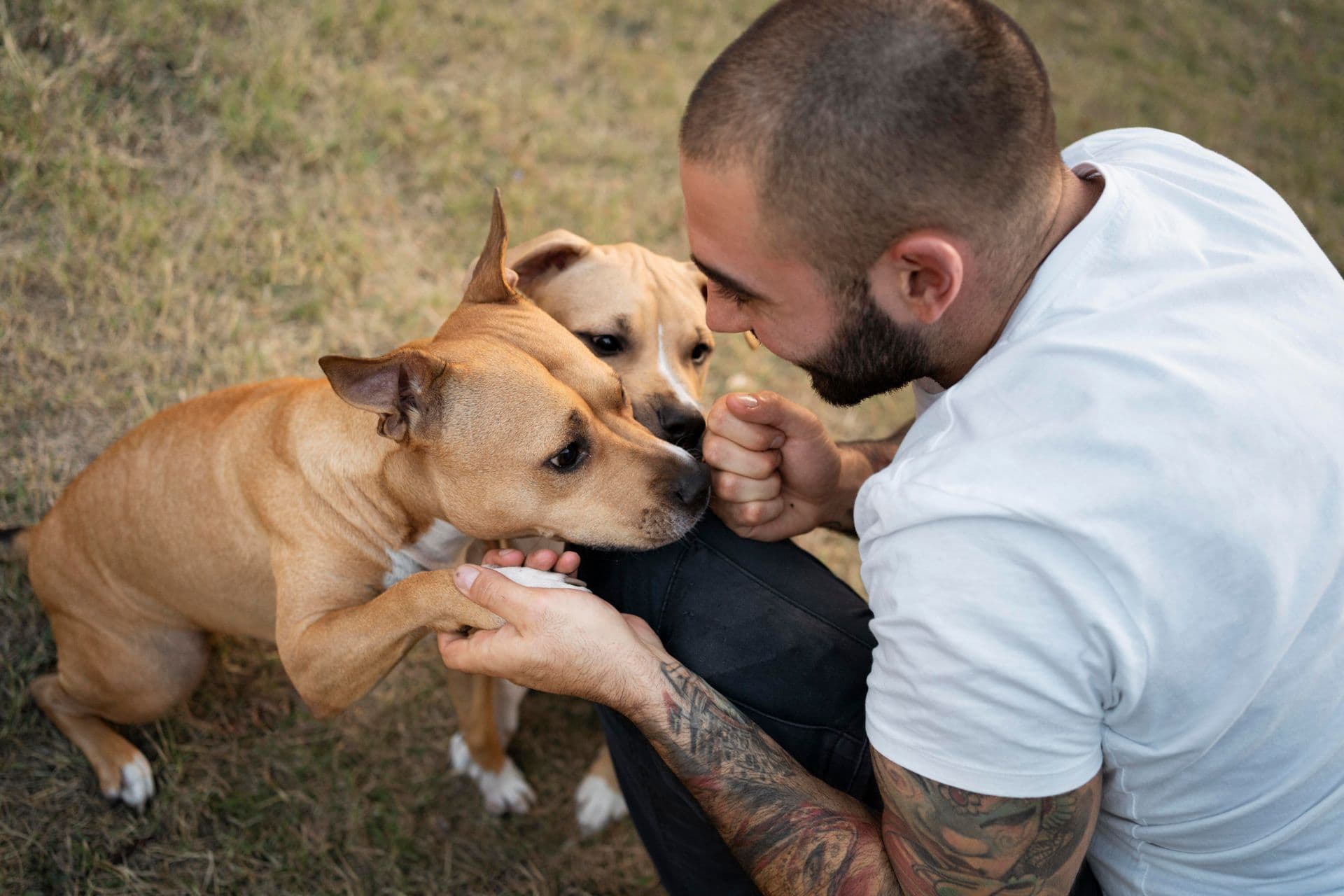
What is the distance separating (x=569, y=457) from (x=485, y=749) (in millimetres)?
1849

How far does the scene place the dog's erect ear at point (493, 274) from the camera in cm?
355

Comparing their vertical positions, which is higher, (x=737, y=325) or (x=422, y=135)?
(x=737, y=325)

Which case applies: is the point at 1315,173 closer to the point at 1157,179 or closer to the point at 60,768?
the point at 1157,179

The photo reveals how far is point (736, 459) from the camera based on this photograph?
3521mm

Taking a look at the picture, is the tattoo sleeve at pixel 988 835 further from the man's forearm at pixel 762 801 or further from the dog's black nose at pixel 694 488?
the dog's black nose at pixel 694 488

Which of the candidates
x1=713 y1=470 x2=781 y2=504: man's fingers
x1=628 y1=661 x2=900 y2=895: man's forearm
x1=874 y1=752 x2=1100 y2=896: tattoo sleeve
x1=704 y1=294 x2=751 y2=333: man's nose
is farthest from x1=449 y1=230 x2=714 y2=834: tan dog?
x1=874 y1=752 x2=1100 y2=896: tattoo sleeve

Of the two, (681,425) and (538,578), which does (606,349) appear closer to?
(681,425)

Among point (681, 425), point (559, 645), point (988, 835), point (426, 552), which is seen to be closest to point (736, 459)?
point (681, 425)

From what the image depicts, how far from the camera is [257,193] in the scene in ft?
20.6

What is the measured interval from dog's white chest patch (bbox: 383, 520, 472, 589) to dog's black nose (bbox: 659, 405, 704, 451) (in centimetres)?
91

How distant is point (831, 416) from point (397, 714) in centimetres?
344

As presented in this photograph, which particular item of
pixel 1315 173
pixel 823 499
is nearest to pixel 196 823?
pixel 823 499

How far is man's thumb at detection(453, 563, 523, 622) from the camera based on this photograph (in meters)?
2.97

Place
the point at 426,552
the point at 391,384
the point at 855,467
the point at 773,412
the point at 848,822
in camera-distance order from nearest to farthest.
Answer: the point at 848,822 < the point at 391,384 < the point at 773,412 < the point at 426,552 < the point at 855,467
